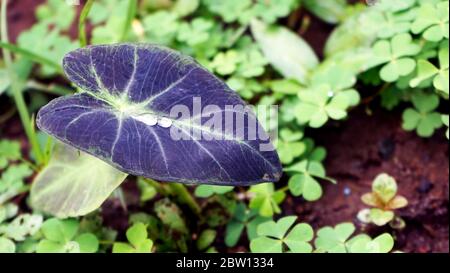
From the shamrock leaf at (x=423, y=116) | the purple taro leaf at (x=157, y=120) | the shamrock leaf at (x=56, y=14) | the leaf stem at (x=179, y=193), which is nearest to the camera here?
the purple taro leaf at (x=157, y=120)

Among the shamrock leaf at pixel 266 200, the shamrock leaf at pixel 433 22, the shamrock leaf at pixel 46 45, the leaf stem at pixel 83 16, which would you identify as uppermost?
the leaf stem at pixel 83 16

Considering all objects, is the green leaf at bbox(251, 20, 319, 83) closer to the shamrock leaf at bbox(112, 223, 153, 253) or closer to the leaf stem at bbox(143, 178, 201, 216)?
the leaf stem at bbox(143, 178, 201, 216)

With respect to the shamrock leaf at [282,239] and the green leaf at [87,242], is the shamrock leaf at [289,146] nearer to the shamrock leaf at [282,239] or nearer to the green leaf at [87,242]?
the shamrock leaf at [282,239]

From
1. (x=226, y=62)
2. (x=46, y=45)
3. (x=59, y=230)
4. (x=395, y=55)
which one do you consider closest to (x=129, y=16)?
(x=226, y=62)

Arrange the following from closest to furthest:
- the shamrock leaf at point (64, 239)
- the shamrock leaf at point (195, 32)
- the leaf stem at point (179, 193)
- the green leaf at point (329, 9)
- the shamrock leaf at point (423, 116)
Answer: the shamrock leaf at point (64, 239), the leaf stem at point (179, 193), the shamrock leaf at point (423, 116), the shamrock leaf at point (195, 32), the green leaf at point (329, 9)

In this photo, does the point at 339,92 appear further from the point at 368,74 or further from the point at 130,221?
the point at 130,221

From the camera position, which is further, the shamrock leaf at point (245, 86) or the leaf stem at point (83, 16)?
the shamrock leaf at point (245, 86)

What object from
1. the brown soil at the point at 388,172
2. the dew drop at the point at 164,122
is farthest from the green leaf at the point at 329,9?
the dew drop at the point at 164,122
